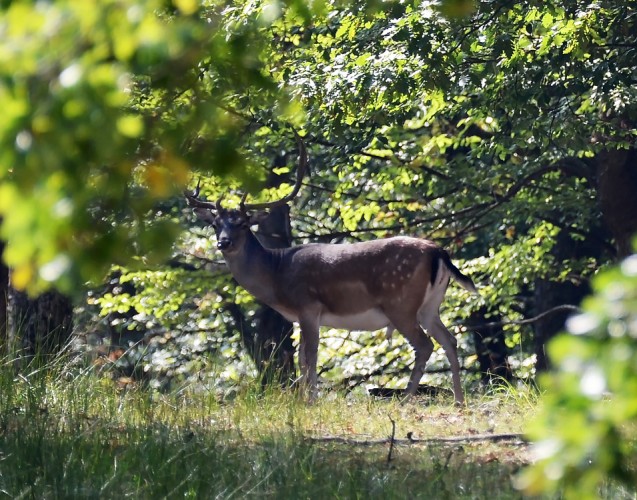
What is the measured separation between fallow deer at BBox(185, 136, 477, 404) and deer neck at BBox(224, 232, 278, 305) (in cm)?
1

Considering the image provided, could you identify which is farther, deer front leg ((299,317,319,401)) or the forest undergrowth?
deer front leg ((299,317,319,401))

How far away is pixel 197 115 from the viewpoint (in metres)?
3.28

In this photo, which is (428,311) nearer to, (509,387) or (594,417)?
(509,387)

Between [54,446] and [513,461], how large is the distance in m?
2.41

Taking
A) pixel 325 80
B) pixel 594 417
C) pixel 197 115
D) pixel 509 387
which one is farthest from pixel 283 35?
pixel 594 417

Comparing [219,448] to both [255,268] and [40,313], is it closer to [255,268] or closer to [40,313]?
[40,313]

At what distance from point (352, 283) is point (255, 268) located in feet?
3.96

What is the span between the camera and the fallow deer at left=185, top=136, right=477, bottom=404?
11719mm

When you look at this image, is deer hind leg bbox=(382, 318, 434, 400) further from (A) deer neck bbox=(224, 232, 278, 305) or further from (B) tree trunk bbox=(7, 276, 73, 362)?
(B) tree trunk bbox=(7, 276, 73, 362)

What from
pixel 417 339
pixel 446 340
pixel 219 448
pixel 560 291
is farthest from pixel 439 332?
pixel 219 448

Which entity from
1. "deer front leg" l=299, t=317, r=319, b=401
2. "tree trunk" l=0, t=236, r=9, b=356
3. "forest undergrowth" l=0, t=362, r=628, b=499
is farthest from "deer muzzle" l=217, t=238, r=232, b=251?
"forest undergrowth" l=0, t=362, r=628, b=499

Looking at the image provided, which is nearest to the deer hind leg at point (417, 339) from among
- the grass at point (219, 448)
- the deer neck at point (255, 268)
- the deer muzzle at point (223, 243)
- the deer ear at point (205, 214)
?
the deer neck at point (255, 268)

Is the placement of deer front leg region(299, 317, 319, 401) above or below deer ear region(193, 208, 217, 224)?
below

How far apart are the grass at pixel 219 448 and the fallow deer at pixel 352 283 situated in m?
3.08
